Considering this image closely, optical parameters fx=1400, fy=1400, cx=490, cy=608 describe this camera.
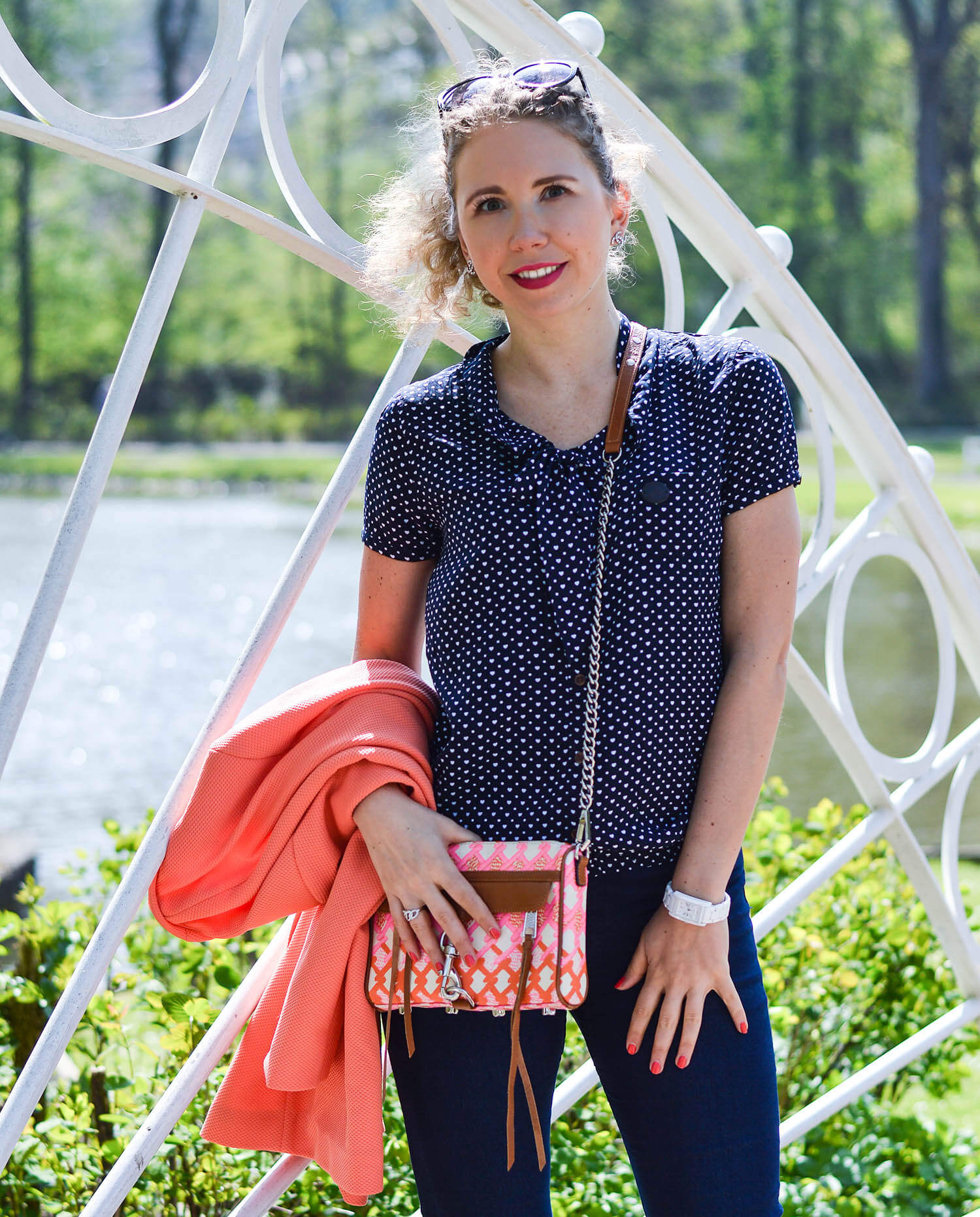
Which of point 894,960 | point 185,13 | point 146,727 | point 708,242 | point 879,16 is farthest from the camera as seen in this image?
point 879,16

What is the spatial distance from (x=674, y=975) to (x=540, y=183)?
0.91 m

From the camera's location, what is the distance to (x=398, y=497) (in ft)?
5.53

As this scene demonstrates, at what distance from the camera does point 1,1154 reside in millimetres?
1585

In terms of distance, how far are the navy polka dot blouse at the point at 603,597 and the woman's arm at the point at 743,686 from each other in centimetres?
2

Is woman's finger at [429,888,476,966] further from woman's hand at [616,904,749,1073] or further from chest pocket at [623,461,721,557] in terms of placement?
chest pocket at [623,461,721,557]

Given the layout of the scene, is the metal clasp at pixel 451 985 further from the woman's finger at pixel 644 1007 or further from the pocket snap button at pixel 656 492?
the pocket snap button at pixel 656 492

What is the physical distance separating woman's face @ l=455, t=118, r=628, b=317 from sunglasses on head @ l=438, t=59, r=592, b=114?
0.16ft

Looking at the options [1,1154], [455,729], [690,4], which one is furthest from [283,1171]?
[690,4]

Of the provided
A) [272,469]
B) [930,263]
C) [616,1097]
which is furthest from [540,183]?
[930,263]

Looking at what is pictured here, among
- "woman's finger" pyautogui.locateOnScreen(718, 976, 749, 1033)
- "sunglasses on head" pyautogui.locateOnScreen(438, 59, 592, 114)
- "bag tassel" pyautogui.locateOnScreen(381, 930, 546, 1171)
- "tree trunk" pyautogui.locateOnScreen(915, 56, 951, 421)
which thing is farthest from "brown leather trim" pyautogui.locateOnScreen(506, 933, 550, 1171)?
"tree trunk" pyautogui.locateOnScreen(915, 56, 951, 421)

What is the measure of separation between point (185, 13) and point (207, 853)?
31.5 meters

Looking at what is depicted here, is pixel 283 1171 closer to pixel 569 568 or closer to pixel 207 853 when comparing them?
pixel 207 853

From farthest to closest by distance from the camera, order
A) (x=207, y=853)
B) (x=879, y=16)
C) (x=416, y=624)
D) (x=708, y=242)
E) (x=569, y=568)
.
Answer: (x=879, y=16) → (x=708, y=242) → (x=416, y=624) → (x=207, y=853) → (x=569, y=568)

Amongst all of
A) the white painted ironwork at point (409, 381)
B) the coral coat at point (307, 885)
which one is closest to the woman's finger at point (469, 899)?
the coral coat at point (307, 885)
